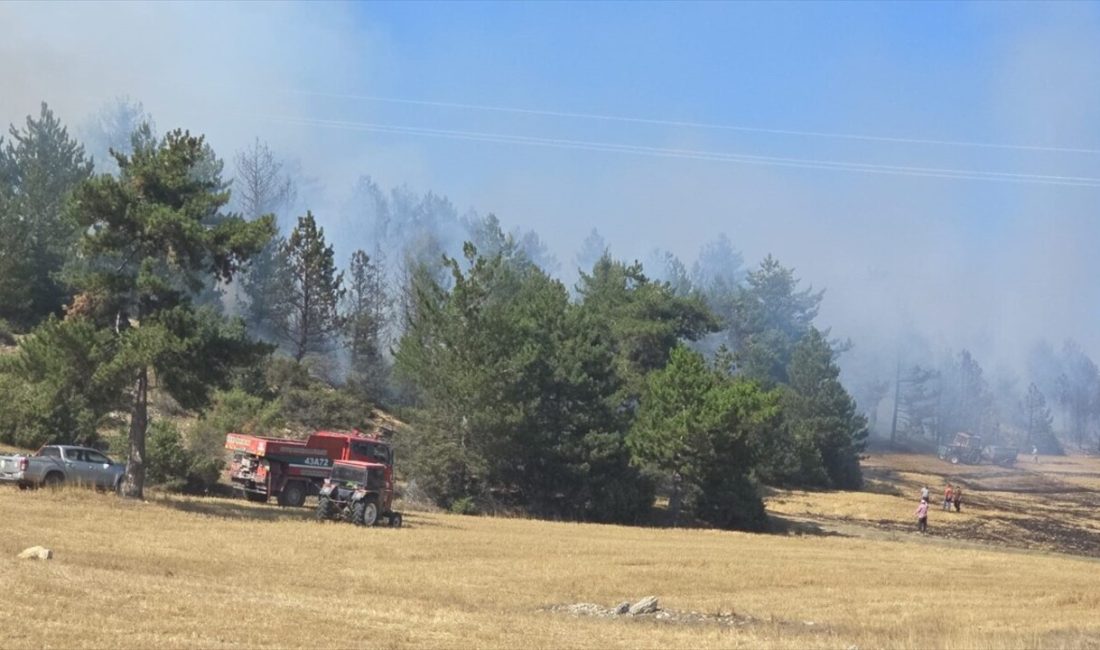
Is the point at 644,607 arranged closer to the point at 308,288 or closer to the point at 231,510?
the point at 231,510

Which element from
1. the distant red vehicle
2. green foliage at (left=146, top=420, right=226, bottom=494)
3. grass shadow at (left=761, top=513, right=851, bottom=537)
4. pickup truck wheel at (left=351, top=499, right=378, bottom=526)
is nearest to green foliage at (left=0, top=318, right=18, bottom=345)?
green foliage at (left=146, top=420, right=226, bottom=494)

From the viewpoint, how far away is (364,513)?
133ft

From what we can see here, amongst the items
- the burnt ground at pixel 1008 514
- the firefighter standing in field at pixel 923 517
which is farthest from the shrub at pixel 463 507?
the firefighter standing in field at pixel 923 517

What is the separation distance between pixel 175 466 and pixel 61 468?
734 centimetres

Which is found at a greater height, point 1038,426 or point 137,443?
point 1038,426

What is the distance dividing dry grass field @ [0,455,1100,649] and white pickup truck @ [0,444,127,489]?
6.75 ft

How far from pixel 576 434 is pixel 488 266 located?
1111 cm

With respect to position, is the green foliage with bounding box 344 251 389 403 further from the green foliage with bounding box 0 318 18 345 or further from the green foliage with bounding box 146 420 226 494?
the green foliage with bounding box 146 420 226 494

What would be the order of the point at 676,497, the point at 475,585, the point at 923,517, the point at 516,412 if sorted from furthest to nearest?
1. the point at 676,497
2. the point at 923,517
3. the point at 516,412
4. the point at 475,585

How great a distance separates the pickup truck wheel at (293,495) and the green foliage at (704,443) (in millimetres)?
21232

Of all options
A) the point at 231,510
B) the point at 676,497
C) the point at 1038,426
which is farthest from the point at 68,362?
the point at 1038,426

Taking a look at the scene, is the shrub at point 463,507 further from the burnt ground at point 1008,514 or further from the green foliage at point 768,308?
the green foliage at point 768,308

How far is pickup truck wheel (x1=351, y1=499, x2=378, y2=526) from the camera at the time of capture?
133 feet

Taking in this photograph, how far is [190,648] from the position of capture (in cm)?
1453
